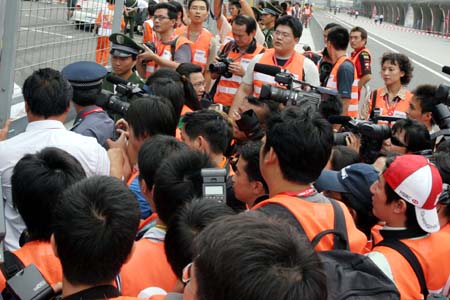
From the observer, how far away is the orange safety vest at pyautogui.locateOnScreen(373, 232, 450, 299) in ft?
8.32

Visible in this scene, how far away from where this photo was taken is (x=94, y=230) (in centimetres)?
201

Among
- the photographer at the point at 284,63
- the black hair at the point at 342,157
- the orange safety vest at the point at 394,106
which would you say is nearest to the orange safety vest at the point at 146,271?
the black hair at the point at 342,157

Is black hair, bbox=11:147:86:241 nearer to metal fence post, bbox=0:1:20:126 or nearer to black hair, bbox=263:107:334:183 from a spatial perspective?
black hair, bbox=263:107:334:183

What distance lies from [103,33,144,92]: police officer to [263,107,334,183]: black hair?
2867mm

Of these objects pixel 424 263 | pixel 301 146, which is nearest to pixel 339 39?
pixel 301 146

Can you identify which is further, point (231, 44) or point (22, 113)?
point (231, 44)

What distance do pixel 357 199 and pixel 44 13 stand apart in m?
3.29

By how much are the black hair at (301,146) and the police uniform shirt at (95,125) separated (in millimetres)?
1753

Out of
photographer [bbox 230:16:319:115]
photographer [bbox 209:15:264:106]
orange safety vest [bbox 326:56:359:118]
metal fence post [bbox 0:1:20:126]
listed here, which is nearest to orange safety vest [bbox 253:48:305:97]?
photographer [bbox 230:16:319:115]

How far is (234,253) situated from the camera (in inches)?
54.7

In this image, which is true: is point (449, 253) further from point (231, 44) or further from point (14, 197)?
point (231, 44)

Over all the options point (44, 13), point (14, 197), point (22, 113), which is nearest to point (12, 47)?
point (22, 113)

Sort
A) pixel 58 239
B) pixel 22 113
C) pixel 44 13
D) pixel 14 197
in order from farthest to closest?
pixel 44 13 → pixel 22 113 → pixel 14 197 → pixel 58 239

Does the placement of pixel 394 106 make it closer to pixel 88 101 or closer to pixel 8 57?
pixel 88 101
